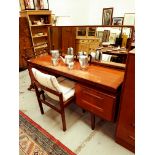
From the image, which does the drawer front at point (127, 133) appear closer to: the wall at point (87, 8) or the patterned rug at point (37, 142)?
the patterned rug at point (37, 142)

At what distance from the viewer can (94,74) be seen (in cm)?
149

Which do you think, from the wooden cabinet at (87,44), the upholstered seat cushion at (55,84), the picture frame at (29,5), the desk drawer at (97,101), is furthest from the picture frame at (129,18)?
the desk drawer at (97,101)

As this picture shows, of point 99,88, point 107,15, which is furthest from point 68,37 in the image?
point 107,15

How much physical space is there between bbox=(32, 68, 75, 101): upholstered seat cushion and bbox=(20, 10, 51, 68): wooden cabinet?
1.86 meters

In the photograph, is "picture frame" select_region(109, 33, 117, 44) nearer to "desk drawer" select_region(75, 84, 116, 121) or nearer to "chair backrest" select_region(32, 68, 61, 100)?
"desk drawer" select_region(75, 84, 116, 121)

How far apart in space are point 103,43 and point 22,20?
2.37 m

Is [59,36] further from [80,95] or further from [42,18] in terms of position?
[42,18]

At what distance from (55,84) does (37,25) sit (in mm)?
Result: 2624

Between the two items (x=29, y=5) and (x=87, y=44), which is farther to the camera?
(x=29, y=5)

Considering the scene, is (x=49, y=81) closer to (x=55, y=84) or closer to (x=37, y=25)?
(x=55, y=84)
